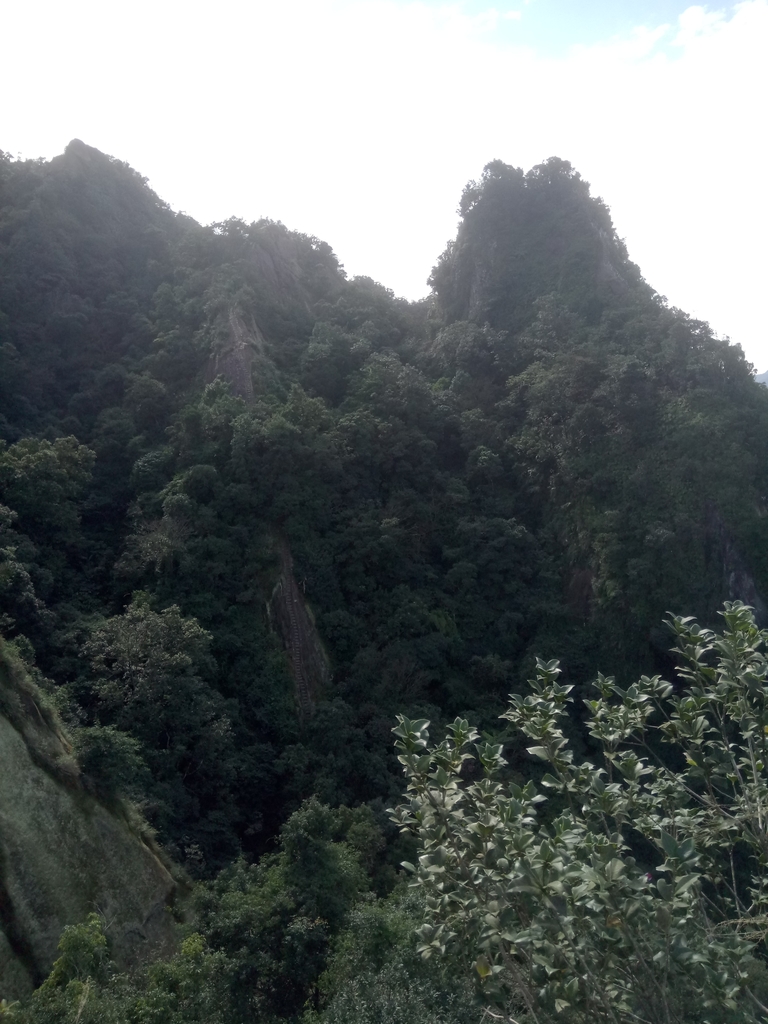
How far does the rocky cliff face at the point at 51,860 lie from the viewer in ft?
35.9

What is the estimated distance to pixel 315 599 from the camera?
21.6 meters

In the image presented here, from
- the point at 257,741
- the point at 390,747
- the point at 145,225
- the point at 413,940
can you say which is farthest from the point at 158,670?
the point at 145,225

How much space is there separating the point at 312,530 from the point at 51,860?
12.1m

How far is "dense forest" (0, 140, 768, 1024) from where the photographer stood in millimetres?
12164

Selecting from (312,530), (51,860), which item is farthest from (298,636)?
(51,860)

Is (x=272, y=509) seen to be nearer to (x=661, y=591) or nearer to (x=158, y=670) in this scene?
(x=158, y=670)

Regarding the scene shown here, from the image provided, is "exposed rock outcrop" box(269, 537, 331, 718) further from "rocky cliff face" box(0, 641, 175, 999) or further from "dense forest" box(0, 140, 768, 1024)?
"rocky cliff face" box(0, 641, 175, 999)

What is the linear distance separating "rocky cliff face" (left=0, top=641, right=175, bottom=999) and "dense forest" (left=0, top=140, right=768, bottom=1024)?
0.33m

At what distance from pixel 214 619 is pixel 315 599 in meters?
3.25

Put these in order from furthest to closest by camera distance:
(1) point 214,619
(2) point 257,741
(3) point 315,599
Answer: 1. (3) point 315,599
2. (1) point 214,619
3. (2) point 257,741

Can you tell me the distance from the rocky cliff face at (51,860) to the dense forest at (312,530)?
0.33 metres

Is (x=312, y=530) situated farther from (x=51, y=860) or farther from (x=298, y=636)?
(x=51, y=860)

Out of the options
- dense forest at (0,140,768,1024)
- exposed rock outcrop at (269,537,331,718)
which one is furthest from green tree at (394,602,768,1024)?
exposed rock outcrop at (269,537,331,718)

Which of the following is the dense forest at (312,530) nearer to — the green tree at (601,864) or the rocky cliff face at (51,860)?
the rocky cliff face at (51,860)
